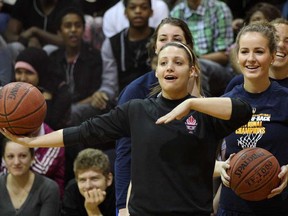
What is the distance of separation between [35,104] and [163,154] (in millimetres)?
792

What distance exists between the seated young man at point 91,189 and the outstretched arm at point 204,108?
7.95 feet

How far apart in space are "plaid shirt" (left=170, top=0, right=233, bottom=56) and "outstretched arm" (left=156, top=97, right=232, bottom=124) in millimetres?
3707

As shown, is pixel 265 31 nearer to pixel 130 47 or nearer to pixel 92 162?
pixel 92 162

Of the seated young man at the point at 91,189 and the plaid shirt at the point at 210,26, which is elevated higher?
the plaid shirt at the point at 210,26

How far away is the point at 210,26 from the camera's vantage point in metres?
7.11

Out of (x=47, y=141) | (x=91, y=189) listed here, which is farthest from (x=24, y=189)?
(x=47, y=141)

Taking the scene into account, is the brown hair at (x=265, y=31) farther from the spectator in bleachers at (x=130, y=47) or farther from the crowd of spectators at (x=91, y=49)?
the spectator in bleachers at (x=130, y=47)

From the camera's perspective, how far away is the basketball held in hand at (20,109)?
3.62m

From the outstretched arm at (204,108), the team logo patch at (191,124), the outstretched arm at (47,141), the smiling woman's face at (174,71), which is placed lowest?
the outstretched arm at (47,141)

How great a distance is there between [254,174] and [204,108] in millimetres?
558

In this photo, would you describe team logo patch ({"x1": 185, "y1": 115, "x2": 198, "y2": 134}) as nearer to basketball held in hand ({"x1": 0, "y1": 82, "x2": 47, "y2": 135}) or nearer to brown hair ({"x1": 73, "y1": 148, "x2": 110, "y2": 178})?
basketball held in hand ({"x1": 0, "y1": 82, "x2": 47, "y2": 135})

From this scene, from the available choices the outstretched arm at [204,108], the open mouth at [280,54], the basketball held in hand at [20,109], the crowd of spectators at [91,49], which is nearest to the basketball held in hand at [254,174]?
the outstretched arm at [204,108]

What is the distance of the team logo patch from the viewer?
3.46 m

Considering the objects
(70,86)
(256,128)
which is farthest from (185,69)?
(70,86)
